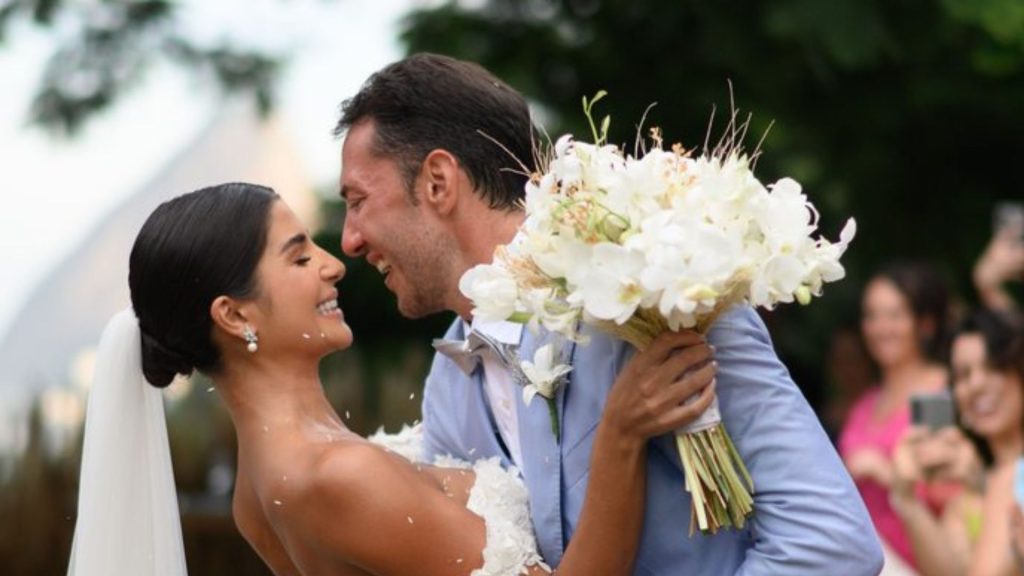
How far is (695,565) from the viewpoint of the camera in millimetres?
4082

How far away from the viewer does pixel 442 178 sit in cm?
454

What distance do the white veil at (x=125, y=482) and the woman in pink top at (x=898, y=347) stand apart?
3987 mm

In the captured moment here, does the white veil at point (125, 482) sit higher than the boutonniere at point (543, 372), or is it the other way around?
the boutonniere at point (543, 372)

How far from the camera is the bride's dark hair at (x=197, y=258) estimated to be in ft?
14.6

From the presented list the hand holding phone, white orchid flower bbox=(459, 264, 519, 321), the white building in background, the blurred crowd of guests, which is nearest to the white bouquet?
white orchid flower bbox=(459, 264, 519, 321)

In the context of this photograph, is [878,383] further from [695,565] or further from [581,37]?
[695,565]

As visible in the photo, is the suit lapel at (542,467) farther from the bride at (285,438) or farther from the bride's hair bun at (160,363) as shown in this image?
the bride's hair bun at (160,363)

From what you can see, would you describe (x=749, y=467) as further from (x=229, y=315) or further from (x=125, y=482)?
(x=125, y=482)

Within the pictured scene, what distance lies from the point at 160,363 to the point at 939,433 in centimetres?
355

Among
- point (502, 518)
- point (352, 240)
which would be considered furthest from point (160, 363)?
point (502, 518)

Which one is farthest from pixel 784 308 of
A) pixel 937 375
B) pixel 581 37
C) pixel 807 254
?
pixel 807 254

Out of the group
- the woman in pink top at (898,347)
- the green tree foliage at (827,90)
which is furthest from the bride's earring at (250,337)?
the green tree foliage at (827,90)

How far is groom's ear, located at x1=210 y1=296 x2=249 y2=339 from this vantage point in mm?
4434

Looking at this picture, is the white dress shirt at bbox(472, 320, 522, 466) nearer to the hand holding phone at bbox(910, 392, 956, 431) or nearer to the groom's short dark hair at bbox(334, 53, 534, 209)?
the groom's short dark hair at bbox(334, 53, 534, 209)
